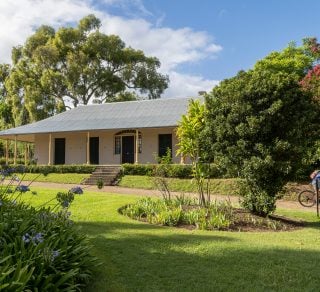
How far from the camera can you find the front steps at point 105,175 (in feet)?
72.6

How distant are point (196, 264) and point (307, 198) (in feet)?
34.5

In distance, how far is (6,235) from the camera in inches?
197

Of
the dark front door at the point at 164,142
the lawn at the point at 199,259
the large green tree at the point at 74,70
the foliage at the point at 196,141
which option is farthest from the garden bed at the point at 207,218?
the large green tree at the point at 74,70

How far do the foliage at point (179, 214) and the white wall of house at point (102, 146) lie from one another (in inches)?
586

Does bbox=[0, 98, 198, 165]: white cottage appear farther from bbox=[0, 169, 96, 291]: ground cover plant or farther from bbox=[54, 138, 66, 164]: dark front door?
bbox=[0, 169, 96, 291]: ground cover plant

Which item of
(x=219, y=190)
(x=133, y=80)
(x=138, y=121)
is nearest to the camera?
(x=219, y=190)

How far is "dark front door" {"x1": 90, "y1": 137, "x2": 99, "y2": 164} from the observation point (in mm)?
28812

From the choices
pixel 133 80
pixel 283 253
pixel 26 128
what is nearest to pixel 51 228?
pixel 283 253

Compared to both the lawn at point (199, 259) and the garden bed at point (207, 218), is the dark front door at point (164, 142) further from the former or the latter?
the lawn at point (199, 259)

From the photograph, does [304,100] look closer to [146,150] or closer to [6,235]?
[6,235]

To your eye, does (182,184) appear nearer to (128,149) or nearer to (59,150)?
(128,149)

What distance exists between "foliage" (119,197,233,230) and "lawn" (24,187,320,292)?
555 millimetres

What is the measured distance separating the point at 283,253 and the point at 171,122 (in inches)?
739

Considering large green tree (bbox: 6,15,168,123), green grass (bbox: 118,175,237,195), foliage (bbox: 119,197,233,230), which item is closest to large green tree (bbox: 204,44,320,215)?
foliage (bbox: 119,197,233,230)
